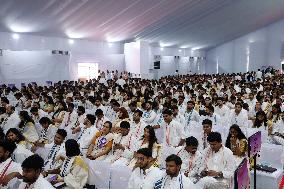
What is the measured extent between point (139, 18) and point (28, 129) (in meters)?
13.5

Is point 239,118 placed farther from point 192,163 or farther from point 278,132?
point 192,163

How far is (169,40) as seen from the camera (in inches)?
1086

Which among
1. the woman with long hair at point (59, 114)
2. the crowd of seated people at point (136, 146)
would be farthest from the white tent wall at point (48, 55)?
the woman with long hair at point (59, 114)

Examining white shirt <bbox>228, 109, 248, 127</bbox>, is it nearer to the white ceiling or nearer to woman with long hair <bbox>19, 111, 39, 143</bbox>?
woman with long hair <bbox>19, 111, 39, 143</bbox>

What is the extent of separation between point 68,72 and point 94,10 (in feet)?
17.6

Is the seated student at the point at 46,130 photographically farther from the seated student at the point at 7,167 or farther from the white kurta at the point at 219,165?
the white kurta at the point at 219,165

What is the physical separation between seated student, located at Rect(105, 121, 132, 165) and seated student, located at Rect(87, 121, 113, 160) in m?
0.10

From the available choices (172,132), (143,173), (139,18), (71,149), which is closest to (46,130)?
(172,132)

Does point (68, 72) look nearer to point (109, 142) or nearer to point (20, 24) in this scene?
point (20, 24)

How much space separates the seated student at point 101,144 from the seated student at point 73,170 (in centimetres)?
140

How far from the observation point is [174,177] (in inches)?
156

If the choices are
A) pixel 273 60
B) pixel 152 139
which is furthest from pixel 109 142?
→ pixel 273 60

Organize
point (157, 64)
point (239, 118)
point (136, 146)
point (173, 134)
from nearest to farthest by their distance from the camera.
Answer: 1. point (136, 146)
2. point (173, 134)
3. point (239, 118)
4. point (157, 64)

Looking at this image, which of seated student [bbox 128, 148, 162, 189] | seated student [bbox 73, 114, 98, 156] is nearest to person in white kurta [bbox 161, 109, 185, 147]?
seated student [bbox 73, 114, 98, 156]
